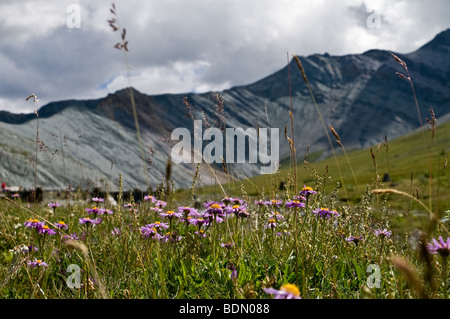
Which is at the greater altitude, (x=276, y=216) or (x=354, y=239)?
(x=276, y=216)

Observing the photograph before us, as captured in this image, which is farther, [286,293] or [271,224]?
[271,224]

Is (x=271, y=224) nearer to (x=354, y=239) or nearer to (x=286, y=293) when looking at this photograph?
(x=354, y=239)

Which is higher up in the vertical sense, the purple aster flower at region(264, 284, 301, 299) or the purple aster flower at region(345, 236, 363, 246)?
the purple aster flower at region(264, 284, 301, 299)

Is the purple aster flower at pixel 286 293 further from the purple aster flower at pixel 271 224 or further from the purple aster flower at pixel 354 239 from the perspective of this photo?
the purple aster flower at pixel 354 239

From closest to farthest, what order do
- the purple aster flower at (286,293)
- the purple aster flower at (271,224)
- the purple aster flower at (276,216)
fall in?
the purple aster flower at (286,293), the purple aster flower at (271,224), the purple aster flower at (276,216)

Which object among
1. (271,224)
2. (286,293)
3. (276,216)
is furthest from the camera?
(276,216)

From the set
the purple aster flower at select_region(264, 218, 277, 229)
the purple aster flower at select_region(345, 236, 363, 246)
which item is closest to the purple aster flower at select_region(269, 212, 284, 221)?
the purple aster flower at select_region(264, 218, 277, 229)

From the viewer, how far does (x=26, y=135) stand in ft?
302

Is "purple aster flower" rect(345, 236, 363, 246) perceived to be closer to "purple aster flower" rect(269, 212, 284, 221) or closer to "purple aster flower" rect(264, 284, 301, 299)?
"purple aster flower" rect(269, 212, 284, 221)

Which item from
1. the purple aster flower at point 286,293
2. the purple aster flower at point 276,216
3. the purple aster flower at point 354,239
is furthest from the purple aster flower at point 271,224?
the purple aster flower at point 286,293

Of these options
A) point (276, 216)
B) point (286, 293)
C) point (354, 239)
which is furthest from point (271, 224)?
point (286, 293)
